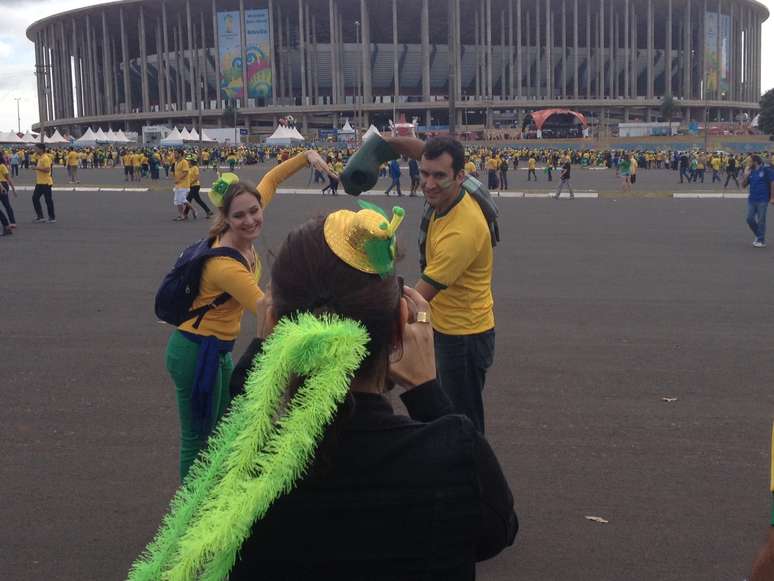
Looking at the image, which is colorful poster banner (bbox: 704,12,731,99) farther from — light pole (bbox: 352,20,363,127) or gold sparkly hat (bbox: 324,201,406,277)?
gold sparkly hat (bbox: 324,201,406,277)

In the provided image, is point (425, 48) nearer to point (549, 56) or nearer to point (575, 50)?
point (549, 56)

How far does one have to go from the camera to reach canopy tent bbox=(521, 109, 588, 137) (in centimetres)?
8719

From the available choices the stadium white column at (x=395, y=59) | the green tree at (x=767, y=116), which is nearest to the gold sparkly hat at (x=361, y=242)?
the green tree at (x=767, y=116)

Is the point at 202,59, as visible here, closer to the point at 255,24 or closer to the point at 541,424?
the point at 255,24

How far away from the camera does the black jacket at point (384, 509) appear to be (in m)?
1.54

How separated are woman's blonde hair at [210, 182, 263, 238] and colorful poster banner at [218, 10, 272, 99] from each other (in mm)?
95824

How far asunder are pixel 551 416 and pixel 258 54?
95604 mm

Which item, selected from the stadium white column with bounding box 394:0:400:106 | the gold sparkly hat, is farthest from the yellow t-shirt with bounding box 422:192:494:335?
the stadium white column with bounding box 394:0:400:106

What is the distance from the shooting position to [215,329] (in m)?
3.82

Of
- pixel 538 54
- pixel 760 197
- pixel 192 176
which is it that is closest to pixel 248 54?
pixel 538 54

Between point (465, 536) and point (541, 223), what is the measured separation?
1874 centimetres

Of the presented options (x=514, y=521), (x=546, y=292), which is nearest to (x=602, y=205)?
(x=546, y=292)

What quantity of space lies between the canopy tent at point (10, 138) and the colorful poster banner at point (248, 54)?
29272 mm

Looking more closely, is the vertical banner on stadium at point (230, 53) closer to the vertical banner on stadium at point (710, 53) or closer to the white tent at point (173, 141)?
the white tent at point (173, 141)
